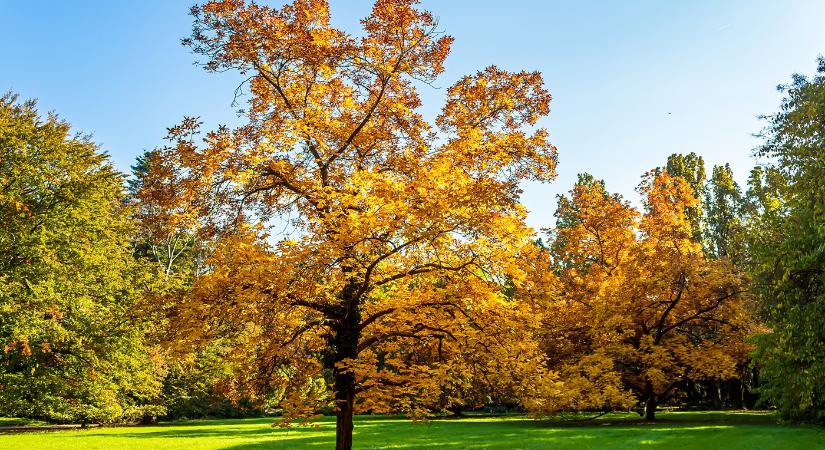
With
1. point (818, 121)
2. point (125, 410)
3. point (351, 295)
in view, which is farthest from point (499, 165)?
point (125, 410)

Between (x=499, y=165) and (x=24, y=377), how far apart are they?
20.9 meters

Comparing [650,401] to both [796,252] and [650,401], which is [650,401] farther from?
[796,252]

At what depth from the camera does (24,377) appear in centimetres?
2180

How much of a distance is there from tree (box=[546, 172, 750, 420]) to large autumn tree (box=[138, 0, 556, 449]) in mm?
13401

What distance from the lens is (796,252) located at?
53.0 feet

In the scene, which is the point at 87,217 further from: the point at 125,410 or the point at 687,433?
the point at 687,433

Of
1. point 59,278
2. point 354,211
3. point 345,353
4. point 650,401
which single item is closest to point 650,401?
point 650,401

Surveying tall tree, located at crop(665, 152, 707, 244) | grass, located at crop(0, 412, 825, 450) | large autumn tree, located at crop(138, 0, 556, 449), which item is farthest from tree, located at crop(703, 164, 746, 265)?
large autumn tree, located at crop(138, 0, 556, 449)

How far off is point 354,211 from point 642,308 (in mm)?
21213

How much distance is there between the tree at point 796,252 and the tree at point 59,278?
70.8ft

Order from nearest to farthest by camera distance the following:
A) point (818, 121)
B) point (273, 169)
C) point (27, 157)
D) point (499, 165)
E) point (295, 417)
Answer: point (295, 417), point (273, 169), point (499, 165), point (818, 121), point (27, 157)

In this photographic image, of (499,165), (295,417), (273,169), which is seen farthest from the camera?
(499,165)

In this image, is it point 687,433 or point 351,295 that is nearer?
point 351,295

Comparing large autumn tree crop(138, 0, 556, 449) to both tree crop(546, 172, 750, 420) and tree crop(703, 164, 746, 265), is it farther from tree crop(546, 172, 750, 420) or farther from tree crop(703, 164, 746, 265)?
tree crop(703, 164, 746, 265)
